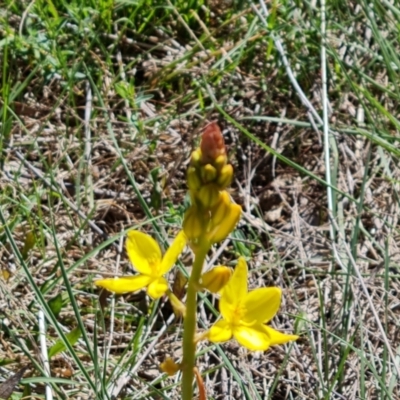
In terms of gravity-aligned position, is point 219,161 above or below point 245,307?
above

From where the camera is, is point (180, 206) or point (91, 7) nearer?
point (180, 206)

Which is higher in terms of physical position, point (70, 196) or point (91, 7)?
point (91, 7)

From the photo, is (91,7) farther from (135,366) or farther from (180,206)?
(135,366)

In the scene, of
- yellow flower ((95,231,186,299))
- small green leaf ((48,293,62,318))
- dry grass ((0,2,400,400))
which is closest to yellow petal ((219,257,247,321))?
yellow flower ((95,231,186,299))

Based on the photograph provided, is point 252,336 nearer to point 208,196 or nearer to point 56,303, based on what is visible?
point 208,196

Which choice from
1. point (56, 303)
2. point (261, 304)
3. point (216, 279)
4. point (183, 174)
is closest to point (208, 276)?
point (216, 279)

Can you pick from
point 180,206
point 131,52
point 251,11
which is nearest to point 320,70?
point 251,11
